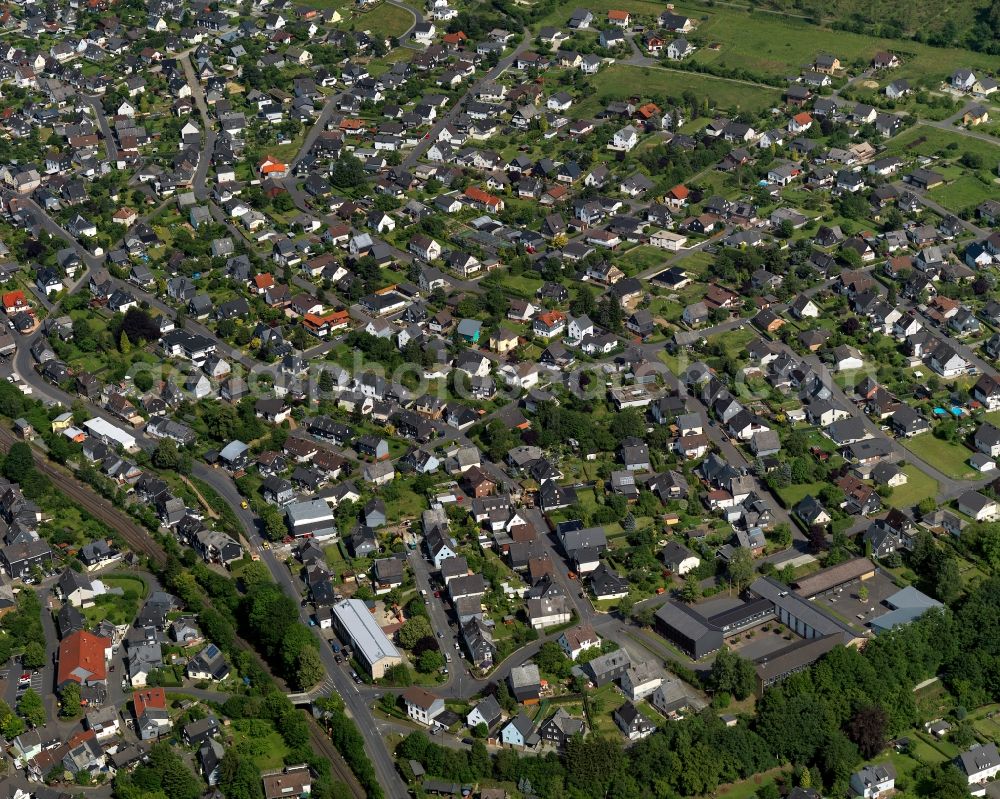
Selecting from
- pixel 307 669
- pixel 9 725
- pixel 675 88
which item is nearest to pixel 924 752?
pixel 307 669

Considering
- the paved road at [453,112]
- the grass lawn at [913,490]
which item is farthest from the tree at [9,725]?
the paved road at [453,112]

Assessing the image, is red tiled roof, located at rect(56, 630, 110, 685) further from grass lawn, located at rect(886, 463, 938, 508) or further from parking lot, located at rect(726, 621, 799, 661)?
grass lawn, located at rect(886, 463, 938, 508)

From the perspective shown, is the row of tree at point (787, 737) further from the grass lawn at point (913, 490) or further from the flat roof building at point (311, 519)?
the flat roof building at point (311, 519)

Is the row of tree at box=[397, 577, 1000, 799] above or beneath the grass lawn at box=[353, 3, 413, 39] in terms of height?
beneath

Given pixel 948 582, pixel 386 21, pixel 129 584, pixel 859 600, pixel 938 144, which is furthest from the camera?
pixel 386 21

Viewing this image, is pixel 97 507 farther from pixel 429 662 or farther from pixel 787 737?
pixel 787 737

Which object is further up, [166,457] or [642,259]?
[166,457]

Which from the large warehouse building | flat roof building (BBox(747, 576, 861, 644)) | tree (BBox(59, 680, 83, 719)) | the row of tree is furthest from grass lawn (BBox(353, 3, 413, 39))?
the row of tree
